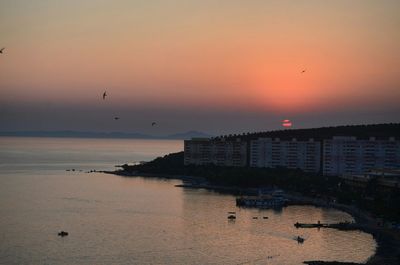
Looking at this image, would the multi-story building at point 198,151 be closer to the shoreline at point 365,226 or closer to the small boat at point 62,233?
Answer: the shoreline at point 365,226

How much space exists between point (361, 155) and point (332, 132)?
17.4 m

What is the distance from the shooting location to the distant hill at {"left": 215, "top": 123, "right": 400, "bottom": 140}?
4744 cm

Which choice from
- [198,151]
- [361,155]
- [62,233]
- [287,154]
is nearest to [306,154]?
[287,154]

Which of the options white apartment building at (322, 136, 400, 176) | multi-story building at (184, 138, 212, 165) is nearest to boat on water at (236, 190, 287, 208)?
white apartment building at (322, 136, 400, 176)

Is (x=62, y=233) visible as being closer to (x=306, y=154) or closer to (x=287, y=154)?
(x=306, y=154)

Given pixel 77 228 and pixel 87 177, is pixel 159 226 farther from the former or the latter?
pixel 87 177

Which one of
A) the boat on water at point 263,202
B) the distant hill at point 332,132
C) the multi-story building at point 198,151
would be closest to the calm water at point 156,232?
the boat on water at point 263,202

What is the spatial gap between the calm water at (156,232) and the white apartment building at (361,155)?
9.13 m

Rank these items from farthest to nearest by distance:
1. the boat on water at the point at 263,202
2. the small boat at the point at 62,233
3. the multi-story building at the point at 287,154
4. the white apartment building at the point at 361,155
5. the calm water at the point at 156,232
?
the multi-story building at the point at 287,154, the white apartment building at the point at 361,155, the boat on water at the point at 263,202, the small boat at the point at 62,233, the calm water at the point at 156,232

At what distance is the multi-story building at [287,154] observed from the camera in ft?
117

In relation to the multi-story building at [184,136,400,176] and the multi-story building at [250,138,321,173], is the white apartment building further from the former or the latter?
the multi-story building at [250,138,321,173]

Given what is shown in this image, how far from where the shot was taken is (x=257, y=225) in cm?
1842

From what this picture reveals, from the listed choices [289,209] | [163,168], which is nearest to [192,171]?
[163,168]

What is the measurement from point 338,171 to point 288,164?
4.19 metres
